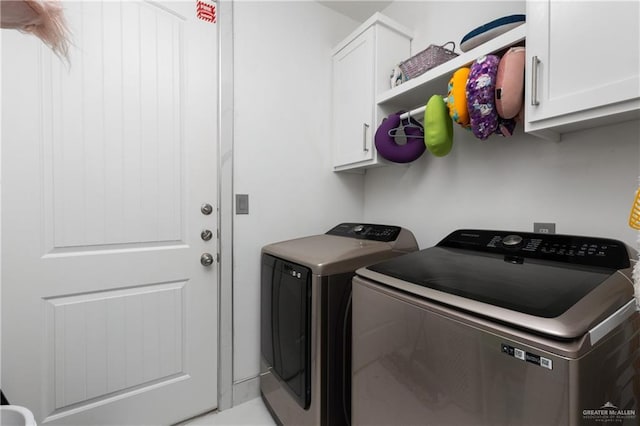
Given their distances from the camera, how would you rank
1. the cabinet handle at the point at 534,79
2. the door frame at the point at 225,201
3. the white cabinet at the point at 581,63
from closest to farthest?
the white cabinet at the point at 581,63 → the cabinet handle at the point at 534,79 → the door frame at the point at 225,201

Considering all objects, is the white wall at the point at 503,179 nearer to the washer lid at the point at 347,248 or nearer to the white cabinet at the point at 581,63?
the white cabinet at the point at 581,63

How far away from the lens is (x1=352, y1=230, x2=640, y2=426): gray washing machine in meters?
0.57

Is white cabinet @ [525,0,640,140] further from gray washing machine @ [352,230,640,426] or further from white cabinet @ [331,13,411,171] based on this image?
white cabinet @ [331,13,411,171]

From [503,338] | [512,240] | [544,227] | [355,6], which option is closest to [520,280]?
[503,338]

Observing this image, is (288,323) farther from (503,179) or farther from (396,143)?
(503,179)

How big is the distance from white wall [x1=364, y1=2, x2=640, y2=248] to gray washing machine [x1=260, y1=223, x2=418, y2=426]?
13.5 inches

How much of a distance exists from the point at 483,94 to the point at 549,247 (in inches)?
24.5

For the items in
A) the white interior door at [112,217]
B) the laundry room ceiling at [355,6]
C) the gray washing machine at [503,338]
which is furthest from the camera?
the laundry room ceiling at [355,6]

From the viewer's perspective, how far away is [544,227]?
4.14 ft

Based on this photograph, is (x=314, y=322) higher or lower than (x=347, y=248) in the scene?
lower

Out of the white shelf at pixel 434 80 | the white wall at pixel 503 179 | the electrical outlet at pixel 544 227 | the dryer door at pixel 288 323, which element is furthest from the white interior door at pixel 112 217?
the electrical outlet at pixel 544 227

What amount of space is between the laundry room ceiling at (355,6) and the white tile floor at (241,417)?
2705 millimetres

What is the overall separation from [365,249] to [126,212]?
1.20 meters

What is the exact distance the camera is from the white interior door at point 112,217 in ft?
3.99
